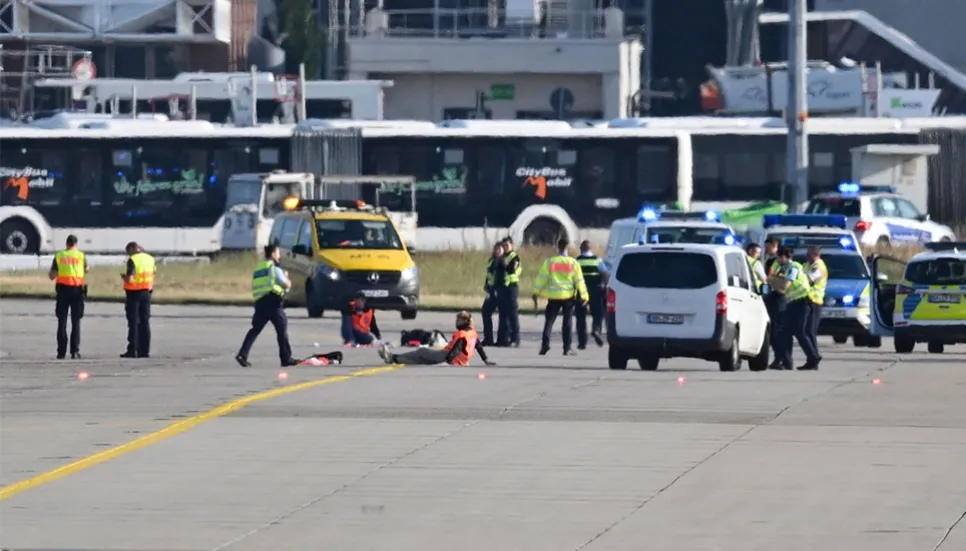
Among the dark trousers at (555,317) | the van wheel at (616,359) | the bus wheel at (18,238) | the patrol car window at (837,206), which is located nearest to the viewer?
the van wheel at (616,359)

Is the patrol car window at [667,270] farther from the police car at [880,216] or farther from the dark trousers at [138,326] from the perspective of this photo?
the police car at [880,216]

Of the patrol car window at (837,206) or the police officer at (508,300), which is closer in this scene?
the police officer at (508,300)

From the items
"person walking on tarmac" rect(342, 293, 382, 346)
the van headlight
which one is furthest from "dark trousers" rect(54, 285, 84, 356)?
the van headlight

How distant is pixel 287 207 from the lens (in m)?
38.8

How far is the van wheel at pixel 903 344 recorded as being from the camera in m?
29.7

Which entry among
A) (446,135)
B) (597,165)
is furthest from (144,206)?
(597,165)

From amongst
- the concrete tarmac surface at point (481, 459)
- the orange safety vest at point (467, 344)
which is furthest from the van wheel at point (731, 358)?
the orange safety vest at point (467, 344)

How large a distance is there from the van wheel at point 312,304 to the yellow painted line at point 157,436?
11.3 m

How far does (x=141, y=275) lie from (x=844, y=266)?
36.0 feet

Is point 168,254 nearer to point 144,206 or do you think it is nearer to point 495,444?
point 144,206

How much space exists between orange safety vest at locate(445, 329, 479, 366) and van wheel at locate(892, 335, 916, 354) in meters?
6.62

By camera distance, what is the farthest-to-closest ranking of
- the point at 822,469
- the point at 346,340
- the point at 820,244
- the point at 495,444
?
the point at 820,244 < the point at 346,340 < the point at 495,444 < the point at 822,469

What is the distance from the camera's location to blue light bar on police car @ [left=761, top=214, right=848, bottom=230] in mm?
34344

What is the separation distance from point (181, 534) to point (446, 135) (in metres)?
38.8
